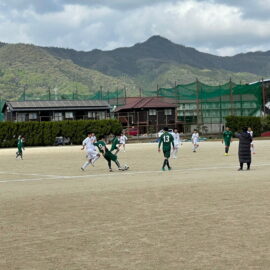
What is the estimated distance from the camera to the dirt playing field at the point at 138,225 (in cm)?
768

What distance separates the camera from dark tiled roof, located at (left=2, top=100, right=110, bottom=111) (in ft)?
255

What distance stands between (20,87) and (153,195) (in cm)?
17390

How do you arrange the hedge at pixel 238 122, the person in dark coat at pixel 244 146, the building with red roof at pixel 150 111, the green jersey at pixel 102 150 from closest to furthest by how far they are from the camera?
the person in dark coat at pixel 244 146
the green jersey at pixel 102 150
the hedge at pixel 238 122
the building with red roof at pixel 150 111

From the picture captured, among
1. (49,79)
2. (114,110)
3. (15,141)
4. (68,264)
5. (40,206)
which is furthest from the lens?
(49,79)

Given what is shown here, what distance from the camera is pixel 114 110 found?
291 feet

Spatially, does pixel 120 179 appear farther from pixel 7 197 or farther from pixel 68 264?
pixel 68 264

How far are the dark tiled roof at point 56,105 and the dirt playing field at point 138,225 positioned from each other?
6054 cm

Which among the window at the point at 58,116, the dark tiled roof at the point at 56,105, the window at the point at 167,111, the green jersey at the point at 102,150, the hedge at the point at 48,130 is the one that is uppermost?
the dark tiled roof at the point at 56,105

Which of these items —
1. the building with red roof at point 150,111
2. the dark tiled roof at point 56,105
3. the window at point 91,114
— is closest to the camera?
the dark tiled roof at point 56,105

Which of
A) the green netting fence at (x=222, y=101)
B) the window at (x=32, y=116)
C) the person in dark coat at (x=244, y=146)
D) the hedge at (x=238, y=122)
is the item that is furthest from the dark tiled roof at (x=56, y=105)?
the person in dark coat at (x=244, y=146)

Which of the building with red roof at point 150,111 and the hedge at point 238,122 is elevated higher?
the building with red roof at point 150,111

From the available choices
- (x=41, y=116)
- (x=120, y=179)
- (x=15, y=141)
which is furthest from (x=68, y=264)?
(x=41, y=116)

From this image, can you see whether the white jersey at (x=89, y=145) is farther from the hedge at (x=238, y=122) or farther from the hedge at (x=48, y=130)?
the hedge at (x=238, y=122)

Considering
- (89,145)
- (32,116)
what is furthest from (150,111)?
(89,145)
